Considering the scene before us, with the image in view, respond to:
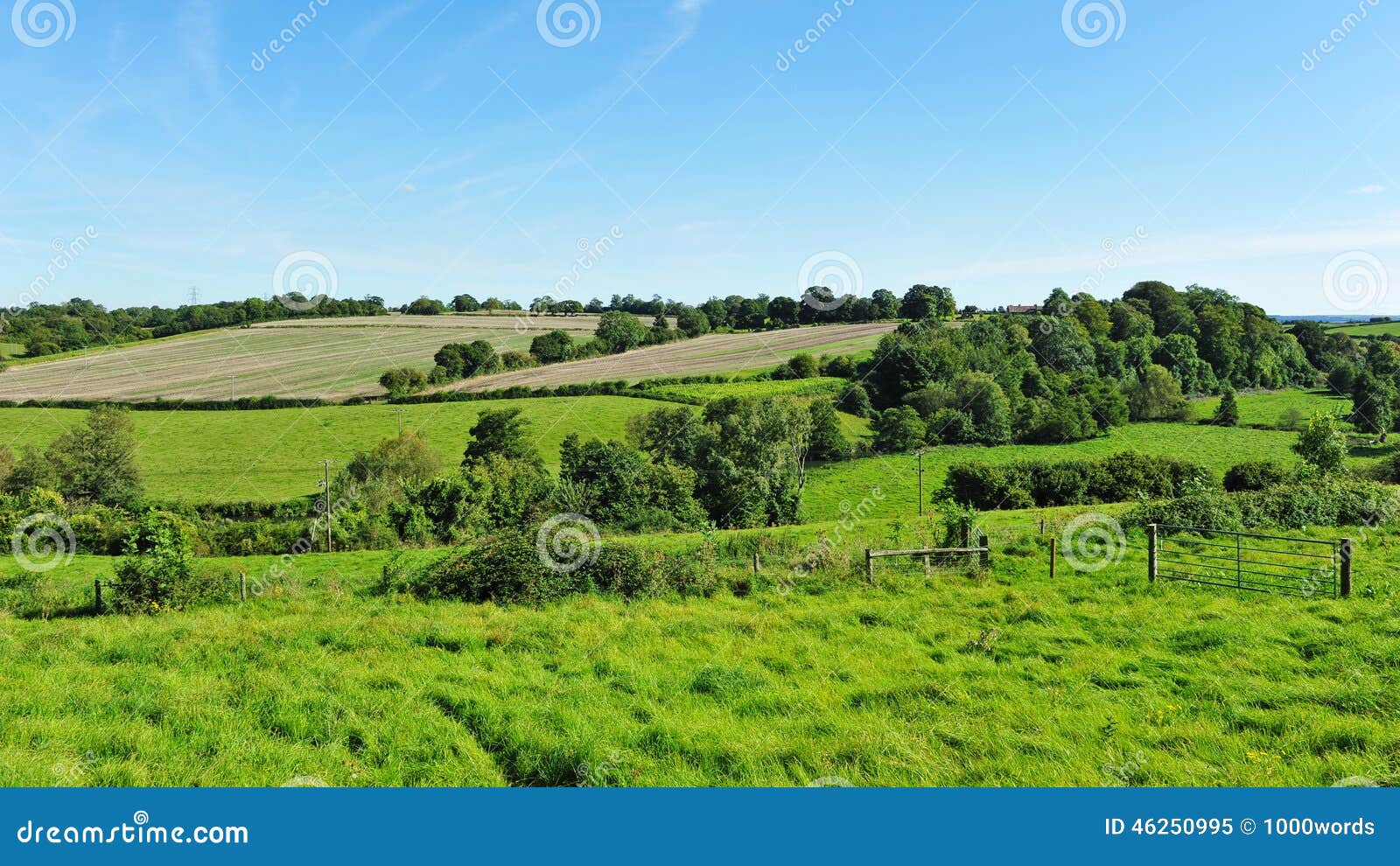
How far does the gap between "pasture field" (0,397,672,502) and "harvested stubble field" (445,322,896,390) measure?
607 centimetres

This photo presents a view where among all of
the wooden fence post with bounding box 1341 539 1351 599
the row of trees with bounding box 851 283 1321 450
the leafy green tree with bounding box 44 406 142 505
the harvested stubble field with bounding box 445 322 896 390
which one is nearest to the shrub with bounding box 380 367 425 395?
the harvested stubble field with bounding box 445 322 896 390

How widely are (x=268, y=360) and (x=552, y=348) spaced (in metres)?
27.3

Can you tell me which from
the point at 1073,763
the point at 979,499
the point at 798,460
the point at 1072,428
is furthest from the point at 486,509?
the point at 1072,428

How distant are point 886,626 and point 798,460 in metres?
→ 42.7

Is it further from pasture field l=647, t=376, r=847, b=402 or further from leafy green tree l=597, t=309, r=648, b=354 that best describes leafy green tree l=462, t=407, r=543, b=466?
leafy green tree l=597, t=309, r=648, b=354

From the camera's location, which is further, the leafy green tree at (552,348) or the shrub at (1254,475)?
the leafy green tree at (552,348)

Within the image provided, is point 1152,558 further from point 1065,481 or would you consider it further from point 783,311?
point 783,311

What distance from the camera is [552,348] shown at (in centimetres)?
8094

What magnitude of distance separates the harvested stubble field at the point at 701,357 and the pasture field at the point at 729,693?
58.0 m

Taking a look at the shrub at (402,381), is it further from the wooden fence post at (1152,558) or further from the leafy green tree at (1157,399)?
the leafy green tree at (1157,399)

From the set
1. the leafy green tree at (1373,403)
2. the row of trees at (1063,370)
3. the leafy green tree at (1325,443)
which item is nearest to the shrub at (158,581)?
the leafy green tree at (1325,443)

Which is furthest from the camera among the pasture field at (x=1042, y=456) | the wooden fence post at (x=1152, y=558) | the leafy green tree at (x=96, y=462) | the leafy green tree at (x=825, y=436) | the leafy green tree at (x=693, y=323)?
the leafy green tree at (x=693, y=323)

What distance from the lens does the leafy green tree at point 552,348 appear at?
262 feet

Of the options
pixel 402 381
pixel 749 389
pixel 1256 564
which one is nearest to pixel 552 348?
pixel 402 381
